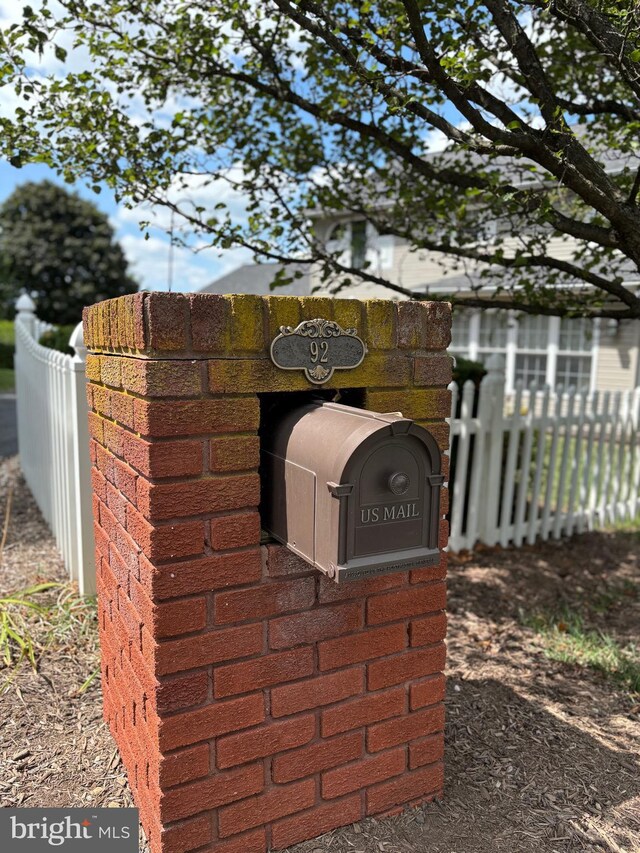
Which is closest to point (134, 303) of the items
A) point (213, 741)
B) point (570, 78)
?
point (213, 741)

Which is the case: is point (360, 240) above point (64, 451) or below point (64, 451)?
above

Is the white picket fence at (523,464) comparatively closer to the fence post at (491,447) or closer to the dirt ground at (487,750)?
the fence post at (491,447)

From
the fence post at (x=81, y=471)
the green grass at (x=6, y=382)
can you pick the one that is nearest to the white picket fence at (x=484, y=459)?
the fence post at (x=81, y=471)

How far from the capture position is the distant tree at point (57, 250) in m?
25.0

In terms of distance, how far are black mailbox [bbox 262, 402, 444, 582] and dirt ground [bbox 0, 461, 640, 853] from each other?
103cm

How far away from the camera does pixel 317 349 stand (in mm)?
1745

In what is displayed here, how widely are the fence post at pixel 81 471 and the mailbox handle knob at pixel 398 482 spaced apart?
2.39m

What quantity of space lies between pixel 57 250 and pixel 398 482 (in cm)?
2702

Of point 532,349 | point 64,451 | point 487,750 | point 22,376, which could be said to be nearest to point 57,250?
point 532,349

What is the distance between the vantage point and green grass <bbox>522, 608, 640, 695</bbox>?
10.3 feet

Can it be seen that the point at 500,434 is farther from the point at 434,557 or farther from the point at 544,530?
the point at 434,557

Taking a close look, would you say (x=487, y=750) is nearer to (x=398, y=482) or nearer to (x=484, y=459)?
(x=398, y=482)

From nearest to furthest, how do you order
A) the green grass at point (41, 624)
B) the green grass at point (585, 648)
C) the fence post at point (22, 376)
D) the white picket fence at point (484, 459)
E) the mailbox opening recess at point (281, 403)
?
the mailbox opening recess at point (281, 403) < the green grass at point (41, 624) < the green grass at point (585, 648) < the white picket fence at point (484, 459) < the fence post at point (22, 376)

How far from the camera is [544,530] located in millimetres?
5484
